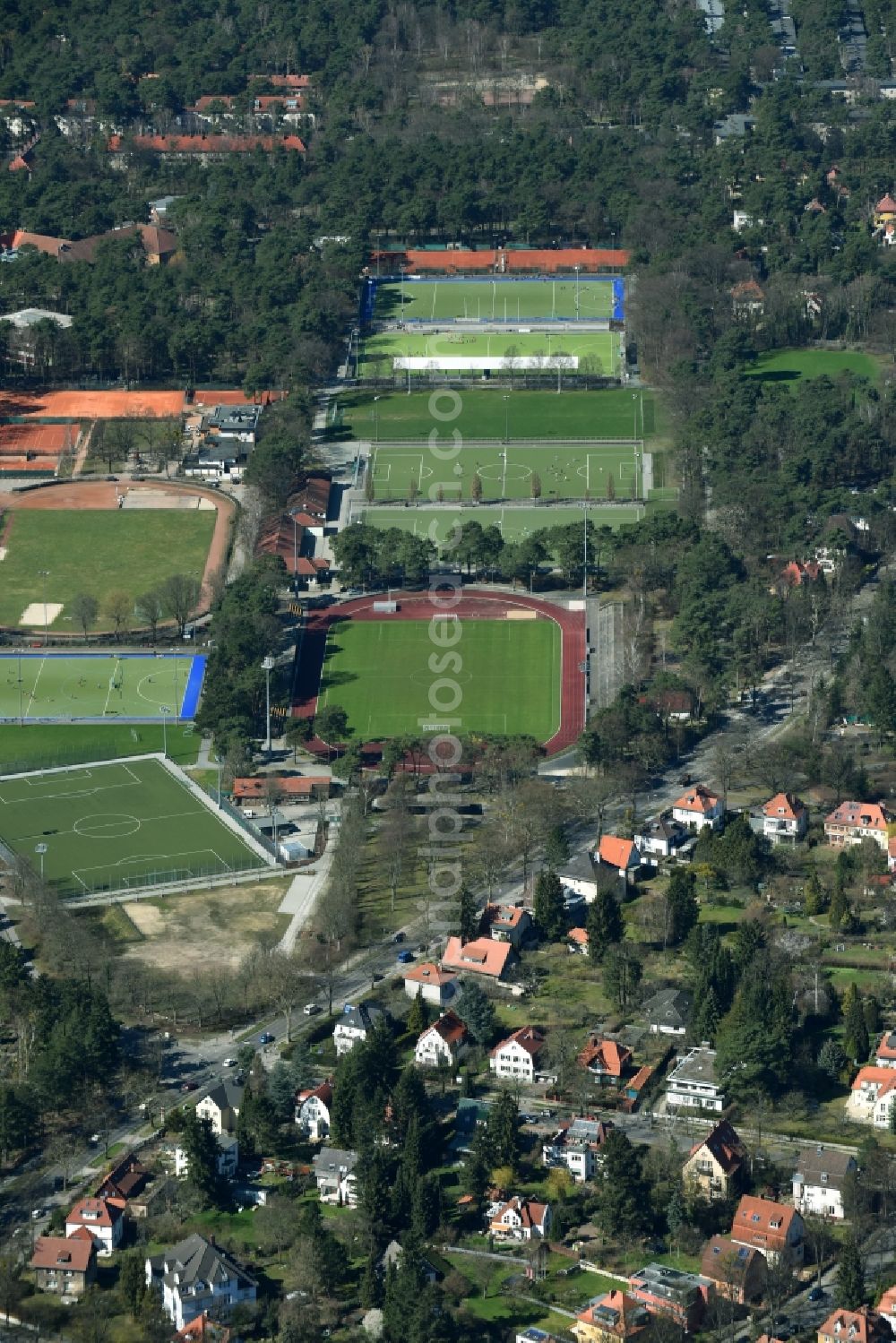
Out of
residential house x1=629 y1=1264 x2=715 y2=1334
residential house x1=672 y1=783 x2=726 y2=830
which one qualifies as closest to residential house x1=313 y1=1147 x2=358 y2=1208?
residential house x1=629 y1=1264 x2=715 y2=1334

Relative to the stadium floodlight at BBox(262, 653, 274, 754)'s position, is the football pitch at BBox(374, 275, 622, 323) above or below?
above

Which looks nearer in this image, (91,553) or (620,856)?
(620,856)

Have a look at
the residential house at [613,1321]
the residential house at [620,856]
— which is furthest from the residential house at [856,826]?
the residential house at [613,1321]

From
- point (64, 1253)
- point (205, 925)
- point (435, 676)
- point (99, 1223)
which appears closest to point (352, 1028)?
point (205, 925)

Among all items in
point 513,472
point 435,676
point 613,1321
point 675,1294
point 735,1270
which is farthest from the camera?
point 513,472

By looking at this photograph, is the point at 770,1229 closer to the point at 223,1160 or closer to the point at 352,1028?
the point at 223,1160

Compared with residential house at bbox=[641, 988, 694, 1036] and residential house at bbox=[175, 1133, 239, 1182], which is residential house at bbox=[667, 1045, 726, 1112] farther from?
residential house at bbox=[175, 1133, 239, 1182]
